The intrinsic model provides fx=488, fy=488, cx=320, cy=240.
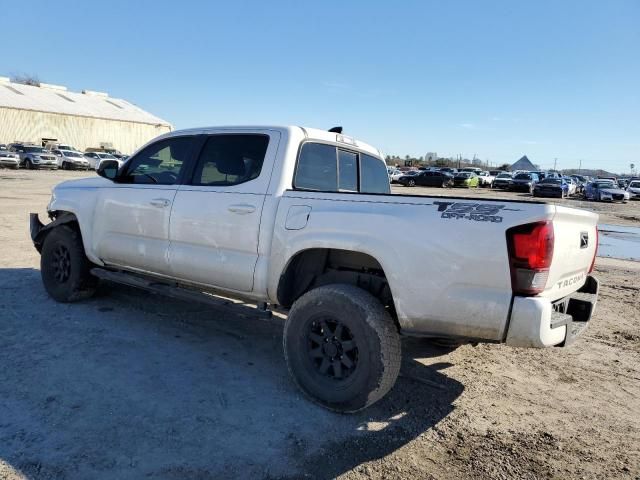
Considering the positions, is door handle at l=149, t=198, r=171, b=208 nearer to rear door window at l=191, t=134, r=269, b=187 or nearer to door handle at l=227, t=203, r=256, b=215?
rear door window at l=191, t=134, r=269, b=187

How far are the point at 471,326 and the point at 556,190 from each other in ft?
116

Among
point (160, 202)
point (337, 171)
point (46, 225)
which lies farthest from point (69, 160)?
point (337, 171)

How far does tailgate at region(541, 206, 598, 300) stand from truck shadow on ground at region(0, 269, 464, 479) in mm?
1200

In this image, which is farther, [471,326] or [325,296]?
[325,296]

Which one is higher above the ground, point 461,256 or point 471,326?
point 461,256

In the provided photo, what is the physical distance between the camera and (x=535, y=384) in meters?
4.04

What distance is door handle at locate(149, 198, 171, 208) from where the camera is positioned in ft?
14.6

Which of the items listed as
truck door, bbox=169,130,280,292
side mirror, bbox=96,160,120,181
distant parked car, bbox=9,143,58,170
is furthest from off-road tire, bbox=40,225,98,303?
distant parked car, bbox=9,143,58,170

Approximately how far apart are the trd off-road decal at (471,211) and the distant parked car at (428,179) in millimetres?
41672

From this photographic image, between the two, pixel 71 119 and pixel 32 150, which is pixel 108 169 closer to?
pixel 32 150

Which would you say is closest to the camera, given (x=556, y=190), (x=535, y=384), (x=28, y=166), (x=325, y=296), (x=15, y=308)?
(x=325, y=296)

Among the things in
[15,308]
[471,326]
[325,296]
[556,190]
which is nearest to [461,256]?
[471,326]

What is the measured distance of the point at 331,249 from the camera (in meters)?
3.76

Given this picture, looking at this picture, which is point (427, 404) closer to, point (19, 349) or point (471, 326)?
point (471, 326)
